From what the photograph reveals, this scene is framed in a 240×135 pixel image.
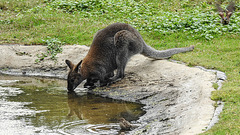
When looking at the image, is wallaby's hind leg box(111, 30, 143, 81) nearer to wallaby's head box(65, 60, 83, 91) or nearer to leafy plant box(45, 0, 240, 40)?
wallaby's head box(65, 60, 83, 91)

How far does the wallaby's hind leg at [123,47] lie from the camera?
32.3 ft

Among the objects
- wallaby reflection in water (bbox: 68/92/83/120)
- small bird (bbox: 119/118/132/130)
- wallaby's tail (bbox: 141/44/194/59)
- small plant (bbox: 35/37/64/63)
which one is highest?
wallaby's tail (bbox: 141/44/194/59)

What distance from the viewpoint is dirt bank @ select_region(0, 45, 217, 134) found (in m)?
6.46

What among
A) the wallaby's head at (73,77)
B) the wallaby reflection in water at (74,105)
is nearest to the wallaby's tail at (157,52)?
the wallaby's head at (73,77)

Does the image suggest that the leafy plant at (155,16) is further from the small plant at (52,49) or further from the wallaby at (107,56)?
the wallaby at (107,56)

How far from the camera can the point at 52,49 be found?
1223cm

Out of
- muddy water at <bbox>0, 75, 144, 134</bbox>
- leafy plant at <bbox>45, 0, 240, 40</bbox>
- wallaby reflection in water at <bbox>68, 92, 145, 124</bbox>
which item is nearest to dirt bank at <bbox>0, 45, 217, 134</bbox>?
wallaby reflection in water at <bbox>68, 92, 145, 124</bbox>

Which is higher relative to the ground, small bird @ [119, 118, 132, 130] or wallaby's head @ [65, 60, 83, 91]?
small bird @ [119, 118, 132, 130]

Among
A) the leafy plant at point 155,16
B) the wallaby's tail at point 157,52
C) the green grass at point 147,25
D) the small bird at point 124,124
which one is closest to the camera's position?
the small bird at point 124,124

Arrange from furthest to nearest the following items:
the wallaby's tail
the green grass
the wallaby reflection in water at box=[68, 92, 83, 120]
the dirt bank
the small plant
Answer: the small plant < the green grass < the wallaby's tail < the wallaby reflection in water at box=[68, 92, 83, 120] < the dirt bank

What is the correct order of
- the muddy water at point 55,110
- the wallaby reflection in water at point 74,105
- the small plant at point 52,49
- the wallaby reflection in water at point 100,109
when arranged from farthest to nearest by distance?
the small plant at point 52,49 < the wallaby reflection in water at point 74,105 < the wallaby reflection in water at point 100,109 < the muddy water at point 55,110

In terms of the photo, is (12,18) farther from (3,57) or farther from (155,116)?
(155,116)

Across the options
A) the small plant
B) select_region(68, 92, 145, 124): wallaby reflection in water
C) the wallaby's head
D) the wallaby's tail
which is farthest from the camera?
the small plant

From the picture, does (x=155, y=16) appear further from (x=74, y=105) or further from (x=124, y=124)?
(x=124, y=124)
